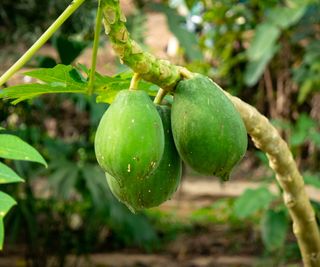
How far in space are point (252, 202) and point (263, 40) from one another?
115 cm

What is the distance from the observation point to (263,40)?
151 inches

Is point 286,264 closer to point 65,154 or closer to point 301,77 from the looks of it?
point 301,77

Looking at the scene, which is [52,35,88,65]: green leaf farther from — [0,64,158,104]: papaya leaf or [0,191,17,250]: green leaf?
[0,191,17,250]: green leaf

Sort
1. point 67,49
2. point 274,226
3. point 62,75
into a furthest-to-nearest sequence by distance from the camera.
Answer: point 274,226
point 67,49
point 62,75

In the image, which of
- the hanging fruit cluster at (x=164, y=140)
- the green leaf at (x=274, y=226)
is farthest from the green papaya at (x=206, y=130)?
the green leaf at (x=274, y=226)

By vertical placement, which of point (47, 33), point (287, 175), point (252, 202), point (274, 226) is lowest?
point (274, 226)

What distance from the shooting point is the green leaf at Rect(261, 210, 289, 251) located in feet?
10.6

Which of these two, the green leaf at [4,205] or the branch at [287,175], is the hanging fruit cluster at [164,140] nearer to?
the green leaf at [4,205]

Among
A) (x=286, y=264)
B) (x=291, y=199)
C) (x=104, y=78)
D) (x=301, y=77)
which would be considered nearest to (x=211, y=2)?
(x=301, y=77)

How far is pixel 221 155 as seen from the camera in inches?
39.6

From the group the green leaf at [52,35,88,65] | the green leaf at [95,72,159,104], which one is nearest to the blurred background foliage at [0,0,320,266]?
the green leaf at [52,35,88,65]

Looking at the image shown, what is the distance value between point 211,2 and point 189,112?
3.38 m

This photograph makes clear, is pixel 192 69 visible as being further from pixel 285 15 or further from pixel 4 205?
pixel 4 205

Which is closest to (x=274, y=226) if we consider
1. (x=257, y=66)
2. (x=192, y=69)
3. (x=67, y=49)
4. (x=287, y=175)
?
(x=192, y=69)
